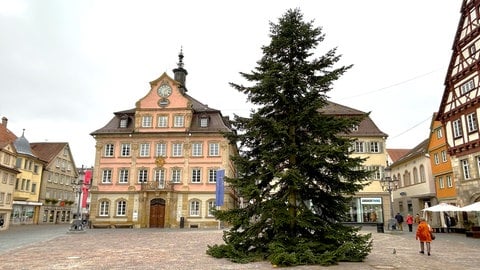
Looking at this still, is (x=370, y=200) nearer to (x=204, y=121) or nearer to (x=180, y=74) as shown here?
(x=204, y=121)

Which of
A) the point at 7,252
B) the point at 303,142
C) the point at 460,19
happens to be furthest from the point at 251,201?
the point at 460,19

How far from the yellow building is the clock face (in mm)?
114

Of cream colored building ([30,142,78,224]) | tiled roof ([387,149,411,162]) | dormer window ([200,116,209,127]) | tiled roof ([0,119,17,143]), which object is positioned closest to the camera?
dormer window ([200,116,209,127])

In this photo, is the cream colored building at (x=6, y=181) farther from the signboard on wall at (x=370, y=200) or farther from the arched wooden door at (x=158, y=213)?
the signboard on wall at (x=370, y=200)

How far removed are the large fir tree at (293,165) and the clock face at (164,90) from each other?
29159 millimetres

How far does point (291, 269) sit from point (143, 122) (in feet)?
111

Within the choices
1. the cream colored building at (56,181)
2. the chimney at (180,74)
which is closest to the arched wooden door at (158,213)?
the chimney at (180,74)

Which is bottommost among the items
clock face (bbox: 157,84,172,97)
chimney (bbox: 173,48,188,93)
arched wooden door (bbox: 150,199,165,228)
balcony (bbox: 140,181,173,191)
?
arched wooden door (bbox: 150,199,165,228)

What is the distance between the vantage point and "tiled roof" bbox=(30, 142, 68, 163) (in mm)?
59000

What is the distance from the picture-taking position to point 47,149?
6122 centimetres

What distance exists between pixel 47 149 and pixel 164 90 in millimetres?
30561

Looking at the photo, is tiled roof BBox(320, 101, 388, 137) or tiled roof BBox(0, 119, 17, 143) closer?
tiled roof BBox(320, 101, 388, 137)

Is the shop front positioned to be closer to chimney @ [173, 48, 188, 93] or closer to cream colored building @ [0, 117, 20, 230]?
chimney @ [173, 48, 188, 93]

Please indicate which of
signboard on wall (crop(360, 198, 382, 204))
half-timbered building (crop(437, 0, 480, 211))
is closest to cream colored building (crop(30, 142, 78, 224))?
signboard on wall (crop(360, 198, 382, 204))
